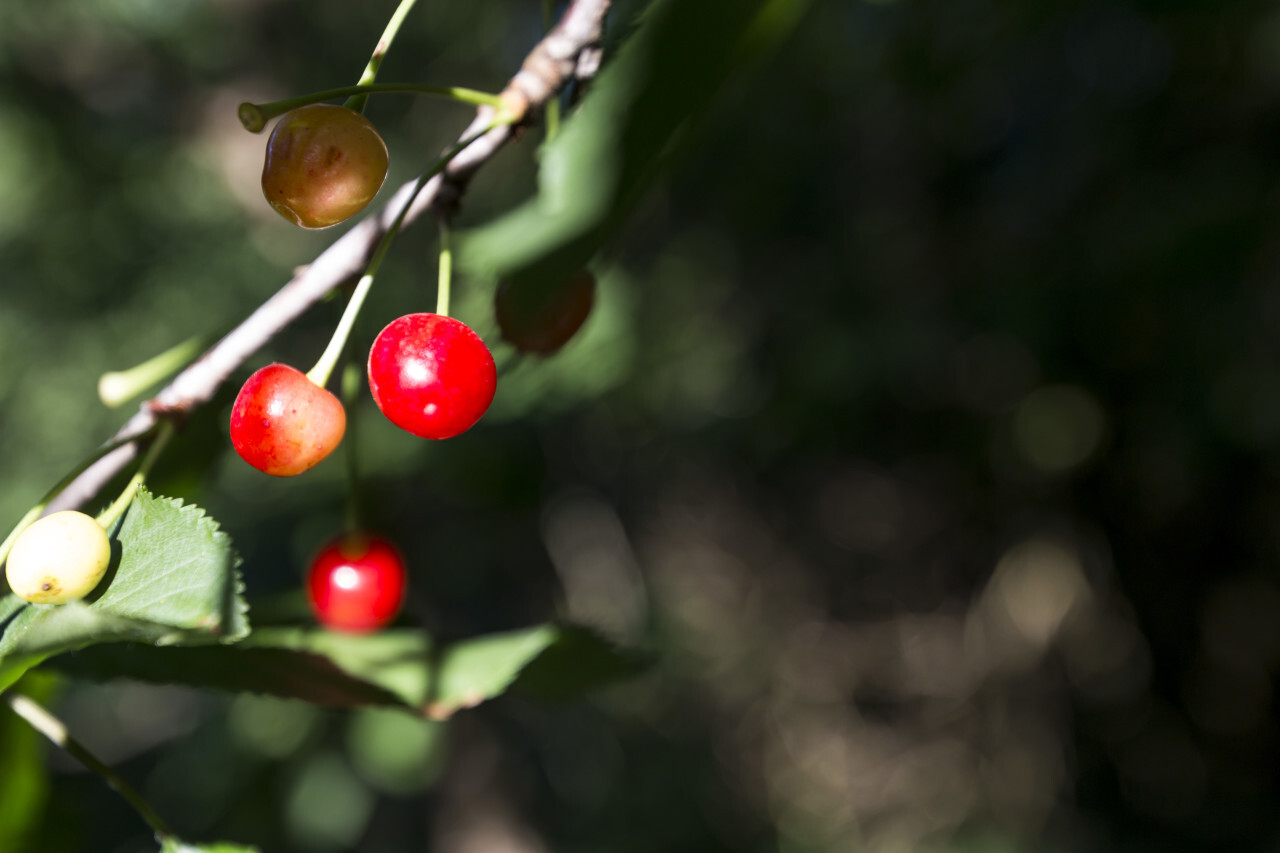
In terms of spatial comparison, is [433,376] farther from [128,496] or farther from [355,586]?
[355,586]

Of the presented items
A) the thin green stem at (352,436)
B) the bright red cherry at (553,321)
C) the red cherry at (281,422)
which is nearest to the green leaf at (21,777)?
the thin green stem at (352,436)

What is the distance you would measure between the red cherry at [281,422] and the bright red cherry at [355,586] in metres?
0.34

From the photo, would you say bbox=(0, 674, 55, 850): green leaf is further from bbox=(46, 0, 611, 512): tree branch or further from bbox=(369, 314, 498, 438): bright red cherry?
bbox=(369, 314, 498, 438): bright red cherry

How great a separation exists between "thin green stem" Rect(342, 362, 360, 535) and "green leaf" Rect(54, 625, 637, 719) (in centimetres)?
13

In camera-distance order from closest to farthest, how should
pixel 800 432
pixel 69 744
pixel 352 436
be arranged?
pixel 69 744 < pixel 352 436 < pixel 800 432

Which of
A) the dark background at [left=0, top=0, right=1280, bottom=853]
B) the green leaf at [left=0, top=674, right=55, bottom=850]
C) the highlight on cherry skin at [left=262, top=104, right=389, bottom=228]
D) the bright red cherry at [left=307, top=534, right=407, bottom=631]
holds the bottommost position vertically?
Answer: the dark background at [left=0, top=0, right=1280, bottom=853]

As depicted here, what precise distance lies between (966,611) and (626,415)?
5.84ft

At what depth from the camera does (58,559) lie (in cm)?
43

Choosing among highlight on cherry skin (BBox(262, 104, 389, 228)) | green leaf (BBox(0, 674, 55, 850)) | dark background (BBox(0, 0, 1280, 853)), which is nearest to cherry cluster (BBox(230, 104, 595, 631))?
highlight on cherry skin (BBox(262, 104, 389, 228))

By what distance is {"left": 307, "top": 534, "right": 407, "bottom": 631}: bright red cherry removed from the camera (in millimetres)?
753

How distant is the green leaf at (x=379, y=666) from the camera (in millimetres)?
545

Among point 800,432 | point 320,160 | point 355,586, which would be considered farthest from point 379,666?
point 800,432

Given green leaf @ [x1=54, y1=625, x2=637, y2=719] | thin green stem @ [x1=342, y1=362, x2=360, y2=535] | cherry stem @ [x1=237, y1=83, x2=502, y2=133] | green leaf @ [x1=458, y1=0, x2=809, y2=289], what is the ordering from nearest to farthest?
green leaf @ [x1=458, y1=0, x2=809, y2=289] < cherry stem @ [x1=237, y1=83, x2=502, y2=133] < green leaf @ [x1=54, y1=625, x2=637, y2=719] < thin green stem @ [x1=342, y1=362, x2=360, y2=535]

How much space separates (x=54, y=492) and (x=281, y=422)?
0.18m
